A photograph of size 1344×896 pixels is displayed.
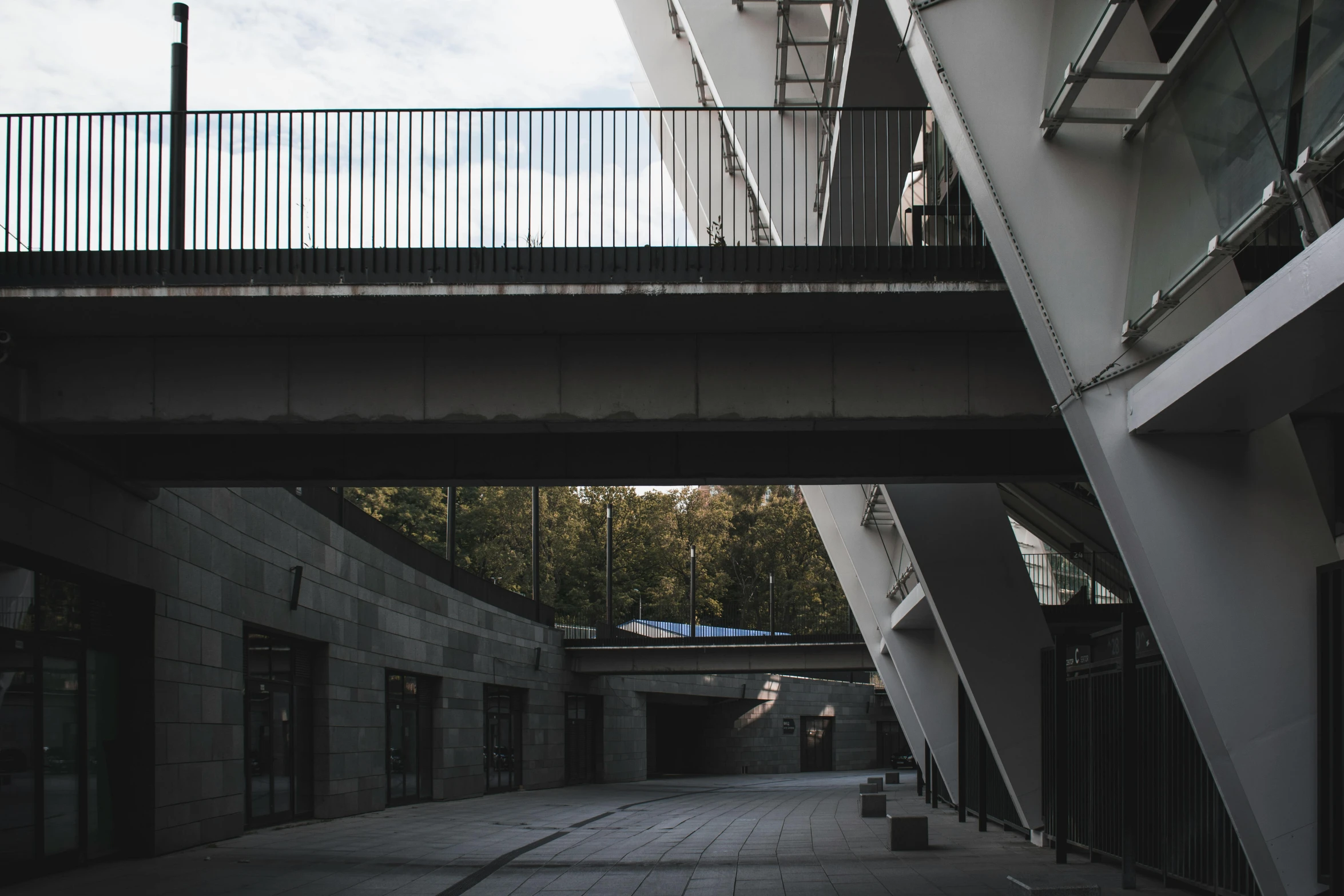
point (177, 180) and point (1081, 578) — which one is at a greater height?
point (177, 180)

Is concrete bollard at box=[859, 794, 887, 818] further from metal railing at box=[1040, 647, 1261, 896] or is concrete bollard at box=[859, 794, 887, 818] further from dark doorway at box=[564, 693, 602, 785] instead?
dark doorway at box=[564, 693, 602, 785]

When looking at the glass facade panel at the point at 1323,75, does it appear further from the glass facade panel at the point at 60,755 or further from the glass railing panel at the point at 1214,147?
the glass facade panel at the point at 60,755

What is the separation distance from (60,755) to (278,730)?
24.5 feet

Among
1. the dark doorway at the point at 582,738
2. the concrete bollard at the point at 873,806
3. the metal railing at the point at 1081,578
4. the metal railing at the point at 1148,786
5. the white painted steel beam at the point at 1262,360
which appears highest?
the white painted steel beam at the point at 1262,360

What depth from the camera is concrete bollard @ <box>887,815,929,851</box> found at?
16.8 metres

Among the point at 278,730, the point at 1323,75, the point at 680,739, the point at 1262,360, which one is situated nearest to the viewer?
the point at 1323,75

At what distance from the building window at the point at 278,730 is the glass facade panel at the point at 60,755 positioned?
5247 mm

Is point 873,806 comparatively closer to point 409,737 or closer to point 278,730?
point 278,730

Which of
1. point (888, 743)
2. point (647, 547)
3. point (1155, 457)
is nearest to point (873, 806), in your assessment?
point (1155, 457)

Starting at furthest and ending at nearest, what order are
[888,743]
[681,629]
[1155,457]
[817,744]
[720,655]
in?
1. [888,743]
2. [817,744]
3. [681,629]
4. [720,655]
5. [1155,457]

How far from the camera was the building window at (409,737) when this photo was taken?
28281 mm

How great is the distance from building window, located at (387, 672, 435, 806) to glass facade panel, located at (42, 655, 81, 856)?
13.2 metres

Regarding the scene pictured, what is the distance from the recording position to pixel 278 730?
2178cm

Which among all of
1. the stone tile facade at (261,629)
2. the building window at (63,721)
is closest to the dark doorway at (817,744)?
the stone tile facade at (261,629)
